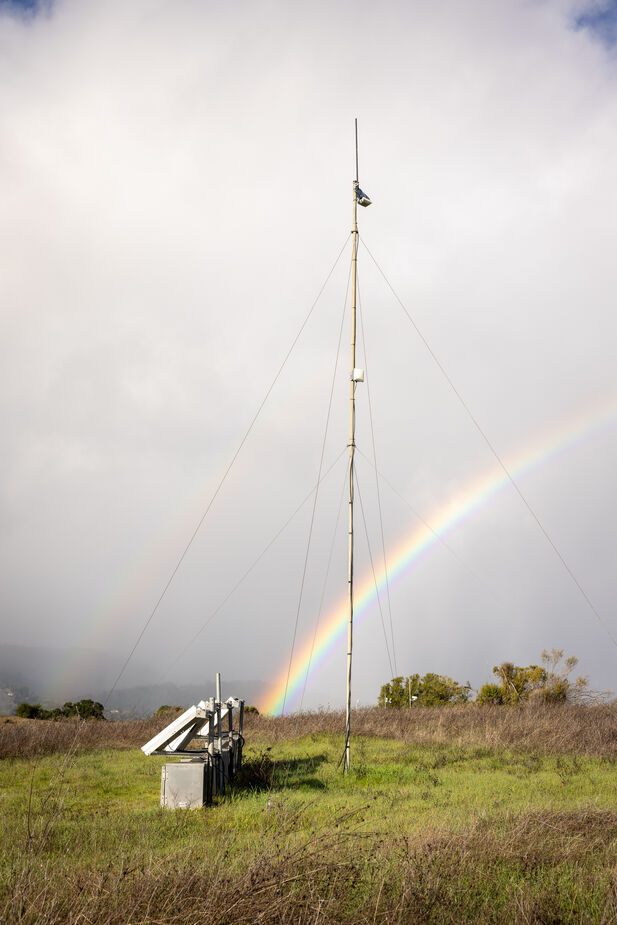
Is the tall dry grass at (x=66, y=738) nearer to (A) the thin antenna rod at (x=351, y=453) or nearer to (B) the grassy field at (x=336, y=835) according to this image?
(B) the grassy field at (x=336, y=835)

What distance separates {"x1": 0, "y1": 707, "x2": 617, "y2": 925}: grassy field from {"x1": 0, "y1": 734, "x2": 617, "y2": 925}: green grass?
2cm

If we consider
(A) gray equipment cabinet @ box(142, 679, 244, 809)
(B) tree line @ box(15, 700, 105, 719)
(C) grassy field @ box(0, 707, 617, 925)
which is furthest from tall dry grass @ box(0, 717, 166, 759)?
(B) tree line @ box(15, 700, 105, 719)

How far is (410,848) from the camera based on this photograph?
6.56 metres

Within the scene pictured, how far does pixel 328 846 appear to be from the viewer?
580 cm

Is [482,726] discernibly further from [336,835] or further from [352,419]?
[336,835]

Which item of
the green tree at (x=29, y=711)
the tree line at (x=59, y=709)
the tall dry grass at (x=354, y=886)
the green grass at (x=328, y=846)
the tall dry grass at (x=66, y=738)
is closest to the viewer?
the tall dry grass at (x=354, y=886)

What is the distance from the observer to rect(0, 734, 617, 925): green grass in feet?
14.9

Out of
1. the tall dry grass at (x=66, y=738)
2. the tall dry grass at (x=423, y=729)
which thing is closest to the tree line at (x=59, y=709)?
the tall dry grass at (x=423, y=729)

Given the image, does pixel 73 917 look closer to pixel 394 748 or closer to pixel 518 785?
pixel 518 785

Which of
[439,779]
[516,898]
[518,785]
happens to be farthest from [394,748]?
[516,898]

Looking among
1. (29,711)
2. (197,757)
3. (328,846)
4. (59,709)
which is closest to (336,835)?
(328,846)

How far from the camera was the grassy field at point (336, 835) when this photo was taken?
4.59 meters

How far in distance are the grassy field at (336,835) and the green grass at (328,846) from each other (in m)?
0.02

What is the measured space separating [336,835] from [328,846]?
3.05ft
